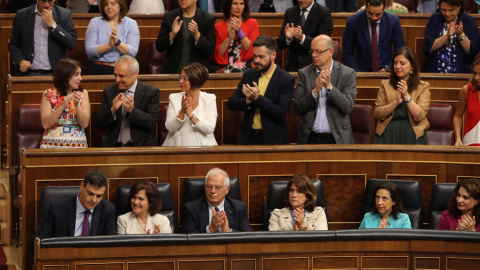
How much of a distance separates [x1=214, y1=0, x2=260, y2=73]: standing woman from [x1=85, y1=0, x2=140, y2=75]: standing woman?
483 millimetres

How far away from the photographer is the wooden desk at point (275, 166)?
4156 mm

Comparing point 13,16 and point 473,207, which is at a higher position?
point 13,16

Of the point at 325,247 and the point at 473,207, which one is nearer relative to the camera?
the point at 325,247

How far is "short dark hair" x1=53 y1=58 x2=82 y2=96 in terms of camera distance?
437cm

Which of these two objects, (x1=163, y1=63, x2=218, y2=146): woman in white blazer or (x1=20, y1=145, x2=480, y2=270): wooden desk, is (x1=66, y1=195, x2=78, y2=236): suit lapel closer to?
(x1=20, y1=145, x2=480, y2=270): wooden desk

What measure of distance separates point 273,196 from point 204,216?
345mm

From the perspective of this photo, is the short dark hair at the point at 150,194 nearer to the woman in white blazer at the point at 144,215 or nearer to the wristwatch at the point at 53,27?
the woman in white blazer at the point at 144,215

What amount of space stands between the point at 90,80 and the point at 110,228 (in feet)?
3.81

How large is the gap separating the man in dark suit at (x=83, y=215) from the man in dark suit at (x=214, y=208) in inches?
14.1

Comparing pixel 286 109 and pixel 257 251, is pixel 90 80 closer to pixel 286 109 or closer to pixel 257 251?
pixel 286 109

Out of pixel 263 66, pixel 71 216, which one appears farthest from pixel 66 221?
pixel 263 66

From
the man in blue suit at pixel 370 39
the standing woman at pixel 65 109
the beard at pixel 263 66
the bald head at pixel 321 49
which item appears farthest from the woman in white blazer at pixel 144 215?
the man in blue suit at pixel 370 39

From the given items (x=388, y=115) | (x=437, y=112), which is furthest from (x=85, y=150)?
(x=437, y=112)

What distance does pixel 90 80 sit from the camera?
4.83 metres
